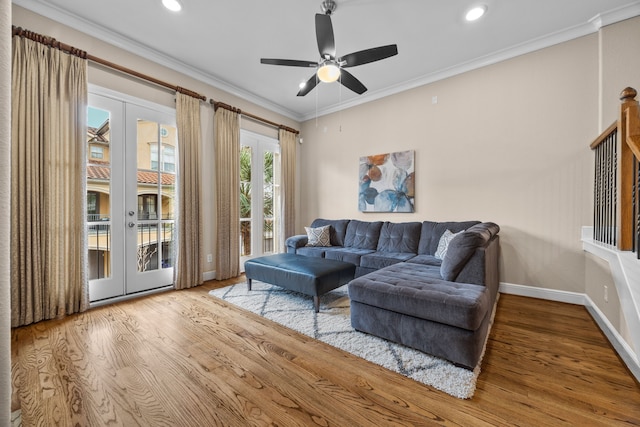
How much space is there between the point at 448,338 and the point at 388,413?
70 cm

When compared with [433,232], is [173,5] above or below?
above

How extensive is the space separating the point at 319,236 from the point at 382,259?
4.08 feet

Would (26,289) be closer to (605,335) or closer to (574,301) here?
(605,335)

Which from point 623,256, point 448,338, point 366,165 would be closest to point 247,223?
point 366,165

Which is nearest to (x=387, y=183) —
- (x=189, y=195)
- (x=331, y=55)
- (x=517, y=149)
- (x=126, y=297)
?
(x=517, y=149)

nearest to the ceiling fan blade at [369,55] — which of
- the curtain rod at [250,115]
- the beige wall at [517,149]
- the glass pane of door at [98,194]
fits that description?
the beige wall at [517,149]

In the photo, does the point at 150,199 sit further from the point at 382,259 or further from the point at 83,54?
the point at 382,259

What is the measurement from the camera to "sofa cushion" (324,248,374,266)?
380 centimetres

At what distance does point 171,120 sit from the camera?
3645mm

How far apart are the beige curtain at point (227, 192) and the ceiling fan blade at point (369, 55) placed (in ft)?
7.17

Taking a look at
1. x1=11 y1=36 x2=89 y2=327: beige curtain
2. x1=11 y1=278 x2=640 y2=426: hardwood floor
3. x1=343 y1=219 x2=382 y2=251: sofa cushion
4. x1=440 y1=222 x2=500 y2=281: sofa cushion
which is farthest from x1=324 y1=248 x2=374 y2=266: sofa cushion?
x1=11 y1=36 x2=89 y2=327: beige curtain

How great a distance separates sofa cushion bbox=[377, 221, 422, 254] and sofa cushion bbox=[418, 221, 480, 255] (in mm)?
84

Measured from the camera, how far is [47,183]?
2.61 m

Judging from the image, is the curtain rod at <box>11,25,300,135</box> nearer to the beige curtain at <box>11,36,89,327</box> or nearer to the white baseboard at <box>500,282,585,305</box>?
the beige curtain at <box>11,36,89,327</box>
